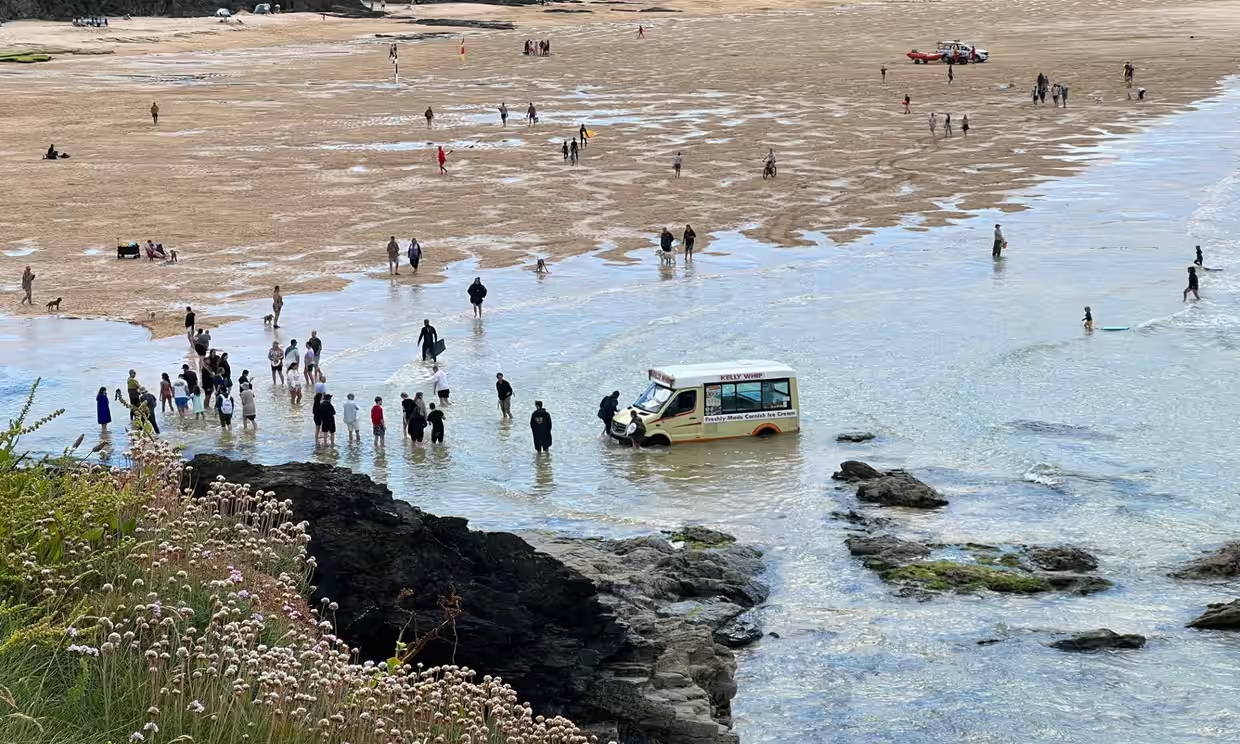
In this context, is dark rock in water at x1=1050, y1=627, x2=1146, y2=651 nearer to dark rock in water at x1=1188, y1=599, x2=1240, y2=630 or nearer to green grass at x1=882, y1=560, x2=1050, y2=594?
dark rock in water at x1=1188, y1=599, x2=1240, y2=630

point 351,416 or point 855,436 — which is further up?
point 351,416

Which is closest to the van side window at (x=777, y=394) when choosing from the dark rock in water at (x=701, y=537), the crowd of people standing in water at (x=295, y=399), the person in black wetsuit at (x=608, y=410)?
the person in black wetsuit at (x=608, y=410)

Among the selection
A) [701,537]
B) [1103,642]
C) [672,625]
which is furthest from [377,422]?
[1103,642]

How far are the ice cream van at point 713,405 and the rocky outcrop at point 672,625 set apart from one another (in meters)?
6.42

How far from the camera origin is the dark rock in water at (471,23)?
138250 millimetres

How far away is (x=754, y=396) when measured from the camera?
32.7 metres

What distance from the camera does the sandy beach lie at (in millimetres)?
51750

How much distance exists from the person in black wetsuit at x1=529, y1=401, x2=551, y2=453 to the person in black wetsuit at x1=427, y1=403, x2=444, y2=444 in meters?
1.90

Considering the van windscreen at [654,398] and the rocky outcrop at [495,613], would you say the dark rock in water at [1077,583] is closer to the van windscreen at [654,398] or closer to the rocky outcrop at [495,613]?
the rocky outcrop at [495,613]

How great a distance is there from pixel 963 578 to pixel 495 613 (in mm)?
11595

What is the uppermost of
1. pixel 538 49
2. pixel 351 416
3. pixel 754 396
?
pixel 538 49

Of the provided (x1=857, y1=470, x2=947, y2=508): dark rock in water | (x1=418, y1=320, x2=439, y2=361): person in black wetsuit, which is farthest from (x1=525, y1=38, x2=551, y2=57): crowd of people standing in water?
(x1=857, y1=470, x2=947, y2=508): dark rock in water

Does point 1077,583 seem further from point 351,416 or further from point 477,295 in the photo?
point 477,295

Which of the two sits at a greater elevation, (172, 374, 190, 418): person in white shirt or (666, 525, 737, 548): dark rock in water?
(172, 374, 190, 418): person in white shirt
